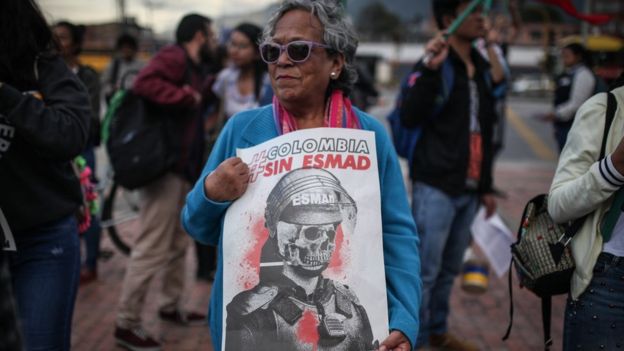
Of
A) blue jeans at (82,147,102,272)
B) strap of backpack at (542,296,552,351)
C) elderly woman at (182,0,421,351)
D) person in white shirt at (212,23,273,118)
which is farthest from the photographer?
blue jeans at (82,147,102,272)

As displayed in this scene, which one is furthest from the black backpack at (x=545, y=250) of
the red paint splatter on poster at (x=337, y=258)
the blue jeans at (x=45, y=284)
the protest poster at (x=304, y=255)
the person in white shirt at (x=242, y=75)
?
the person in white shirt at (x=242, y=75)

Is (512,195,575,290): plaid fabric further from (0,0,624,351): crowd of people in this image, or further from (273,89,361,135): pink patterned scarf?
(273,89,361,135): pink patterned scarf

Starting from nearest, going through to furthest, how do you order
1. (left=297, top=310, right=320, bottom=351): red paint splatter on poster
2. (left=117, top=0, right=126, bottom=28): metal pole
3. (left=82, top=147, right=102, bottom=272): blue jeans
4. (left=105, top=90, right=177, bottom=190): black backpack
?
(left=297, top=310, right=320, bottom=351): red paint splatter on poster → (left=105, top=90, right=177, bottom=190): black backpack → (left=82, top=147, right=102, bottom=272): blue jeans → (left=117, top=0, right=126, bottom=28): metal pole

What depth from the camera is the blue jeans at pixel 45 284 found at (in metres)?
2.50

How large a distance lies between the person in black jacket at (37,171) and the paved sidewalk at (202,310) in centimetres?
216

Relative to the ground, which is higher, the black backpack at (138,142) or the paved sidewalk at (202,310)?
the black backpack at (138,142)

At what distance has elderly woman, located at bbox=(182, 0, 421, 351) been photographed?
7.22ft

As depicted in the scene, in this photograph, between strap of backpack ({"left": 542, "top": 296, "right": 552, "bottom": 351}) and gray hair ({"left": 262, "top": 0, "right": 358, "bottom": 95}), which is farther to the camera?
strap of backpack ({"left": 542, "top": 296, "right": 552, "bottom": 351})

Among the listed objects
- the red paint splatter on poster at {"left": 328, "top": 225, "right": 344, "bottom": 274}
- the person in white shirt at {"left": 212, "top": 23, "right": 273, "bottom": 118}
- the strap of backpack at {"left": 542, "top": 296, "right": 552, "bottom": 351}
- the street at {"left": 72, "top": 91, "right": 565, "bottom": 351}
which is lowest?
the street at {"left": 72, "top": 91, "right": 565, "bottom": 351}

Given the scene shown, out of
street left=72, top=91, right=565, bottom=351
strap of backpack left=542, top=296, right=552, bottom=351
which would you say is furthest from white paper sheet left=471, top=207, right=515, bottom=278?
strap of backpack left=542, top=296, right=552, bottom=351

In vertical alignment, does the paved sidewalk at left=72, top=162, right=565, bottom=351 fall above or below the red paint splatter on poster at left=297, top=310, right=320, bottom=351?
below

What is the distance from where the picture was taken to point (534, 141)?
18656 millimetres

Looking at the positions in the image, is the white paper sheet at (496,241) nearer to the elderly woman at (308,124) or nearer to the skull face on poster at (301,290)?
the elderly woman at (308,124)

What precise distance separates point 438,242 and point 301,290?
7.17 ft
